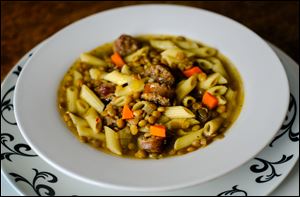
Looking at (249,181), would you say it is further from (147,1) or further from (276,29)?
(147,1)

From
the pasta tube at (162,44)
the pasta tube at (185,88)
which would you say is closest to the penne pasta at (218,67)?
the pasta tube at (185,88)

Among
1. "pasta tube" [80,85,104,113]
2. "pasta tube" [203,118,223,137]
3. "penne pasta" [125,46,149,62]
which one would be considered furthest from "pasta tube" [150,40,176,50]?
"pasta tube" [203,118,223,137]

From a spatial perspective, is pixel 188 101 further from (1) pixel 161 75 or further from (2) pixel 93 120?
(2) pixel 93 120

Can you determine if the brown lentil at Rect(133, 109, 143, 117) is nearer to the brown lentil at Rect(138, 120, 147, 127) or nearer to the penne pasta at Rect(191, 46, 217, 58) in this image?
the brown lentil at Rect(138, 120, 147, 127)

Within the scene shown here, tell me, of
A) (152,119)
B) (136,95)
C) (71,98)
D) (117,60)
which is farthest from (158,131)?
(117,60)

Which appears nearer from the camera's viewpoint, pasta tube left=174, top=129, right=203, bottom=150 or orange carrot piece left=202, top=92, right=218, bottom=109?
pasta tube left=174, top=129, right=203, bottom=150

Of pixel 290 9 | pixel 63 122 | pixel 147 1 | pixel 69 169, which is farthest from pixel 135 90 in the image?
pixel 290 9

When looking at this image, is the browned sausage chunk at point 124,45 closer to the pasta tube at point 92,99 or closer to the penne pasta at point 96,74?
the penne pasta at point 96,74
